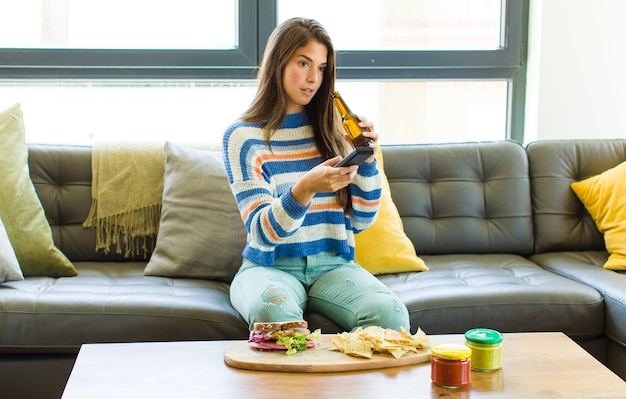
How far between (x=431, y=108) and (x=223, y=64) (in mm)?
898

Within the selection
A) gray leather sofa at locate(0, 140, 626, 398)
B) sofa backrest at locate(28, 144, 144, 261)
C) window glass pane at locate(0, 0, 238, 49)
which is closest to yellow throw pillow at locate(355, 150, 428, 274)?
gray leather sofa at locate(0, 140, 626, 398)

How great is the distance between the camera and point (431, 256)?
2822mm

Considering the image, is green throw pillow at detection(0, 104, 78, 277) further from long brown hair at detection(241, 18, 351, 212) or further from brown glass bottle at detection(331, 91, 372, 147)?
brown glass bottle at detection(331, 91, 372, 147)

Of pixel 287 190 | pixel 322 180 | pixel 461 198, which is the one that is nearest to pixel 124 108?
pixel 287 190

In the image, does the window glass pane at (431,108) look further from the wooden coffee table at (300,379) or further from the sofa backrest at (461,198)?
the wooden coffee table at (300,379)

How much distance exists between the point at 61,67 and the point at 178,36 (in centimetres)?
47

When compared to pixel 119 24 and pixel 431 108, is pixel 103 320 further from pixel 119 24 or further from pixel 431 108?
pixel 431 108

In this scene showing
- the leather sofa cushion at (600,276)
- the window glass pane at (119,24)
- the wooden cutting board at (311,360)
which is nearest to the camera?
the wooden cutting board at (311,360)

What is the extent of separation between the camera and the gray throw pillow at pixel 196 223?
2514 mm

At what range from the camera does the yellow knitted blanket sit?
267 centimetres

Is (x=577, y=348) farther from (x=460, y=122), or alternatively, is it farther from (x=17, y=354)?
(x=460, y=122)

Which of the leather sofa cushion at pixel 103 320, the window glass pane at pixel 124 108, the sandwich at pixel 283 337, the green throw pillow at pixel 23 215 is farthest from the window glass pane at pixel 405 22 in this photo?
the sandwich at pixel 283 337

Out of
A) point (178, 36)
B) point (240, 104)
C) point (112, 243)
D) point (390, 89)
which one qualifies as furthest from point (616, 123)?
point (112, 243)

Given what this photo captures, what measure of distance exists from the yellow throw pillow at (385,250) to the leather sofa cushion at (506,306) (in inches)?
5.3
